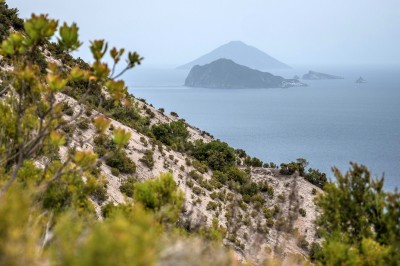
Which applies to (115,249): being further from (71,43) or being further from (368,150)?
(368,150)

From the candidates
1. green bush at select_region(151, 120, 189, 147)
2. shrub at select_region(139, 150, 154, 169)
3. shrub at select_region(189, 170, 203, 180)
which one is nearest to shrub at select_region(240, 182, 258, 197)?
shrub at select_region(189, 170, 203, 180)

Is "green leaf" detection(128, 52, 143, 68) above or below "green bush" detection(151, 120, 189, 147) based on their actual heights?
above

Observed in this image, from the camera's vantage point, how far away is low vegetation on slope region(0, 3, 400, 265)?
4.02 m

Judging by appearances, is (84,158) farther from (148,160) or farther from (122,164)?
(148,160)

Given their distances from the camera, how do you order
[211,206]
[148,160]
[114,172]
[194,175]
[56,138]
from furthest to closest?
[194,175], [148,160], [211,206], [114,172], [56,138]

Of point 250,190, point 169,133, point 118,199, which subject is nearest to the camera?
point 118,199

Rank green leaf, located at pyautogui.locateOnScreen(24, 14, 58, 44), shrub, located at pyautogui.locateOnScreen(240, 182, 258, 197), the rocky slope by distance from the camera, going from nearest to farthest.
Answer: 1. green leaf, located at pyautogui.locateOnScreen(24, 14, 58, 44)
2. the rocky slope
3. shrub, located at pyautogui.locateOnScreen(240, 182, 258, 197)

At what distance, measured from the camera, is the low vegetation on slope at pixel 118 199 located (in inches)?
158

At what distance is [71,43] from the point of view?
646 centimetres

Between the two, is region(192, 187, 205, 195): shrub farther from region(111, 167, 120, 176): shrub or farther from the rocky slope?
region(111, 167, 120, 176): shrub

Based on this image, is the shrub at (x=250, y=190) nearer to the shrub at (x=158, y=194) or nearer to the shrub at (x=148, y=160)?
the shrub at (x=148, y=160)

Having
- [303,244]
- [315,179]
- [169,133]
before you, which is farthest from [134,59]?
[315,179]

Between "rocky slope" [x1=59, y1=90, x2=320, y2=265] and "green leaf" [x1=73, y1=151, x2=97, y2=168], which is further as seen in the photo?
"rocky slope" [x1=59, y1=90, x2=320, y2=265]

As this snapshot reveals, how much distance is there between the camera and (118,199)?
19359 millimetres
